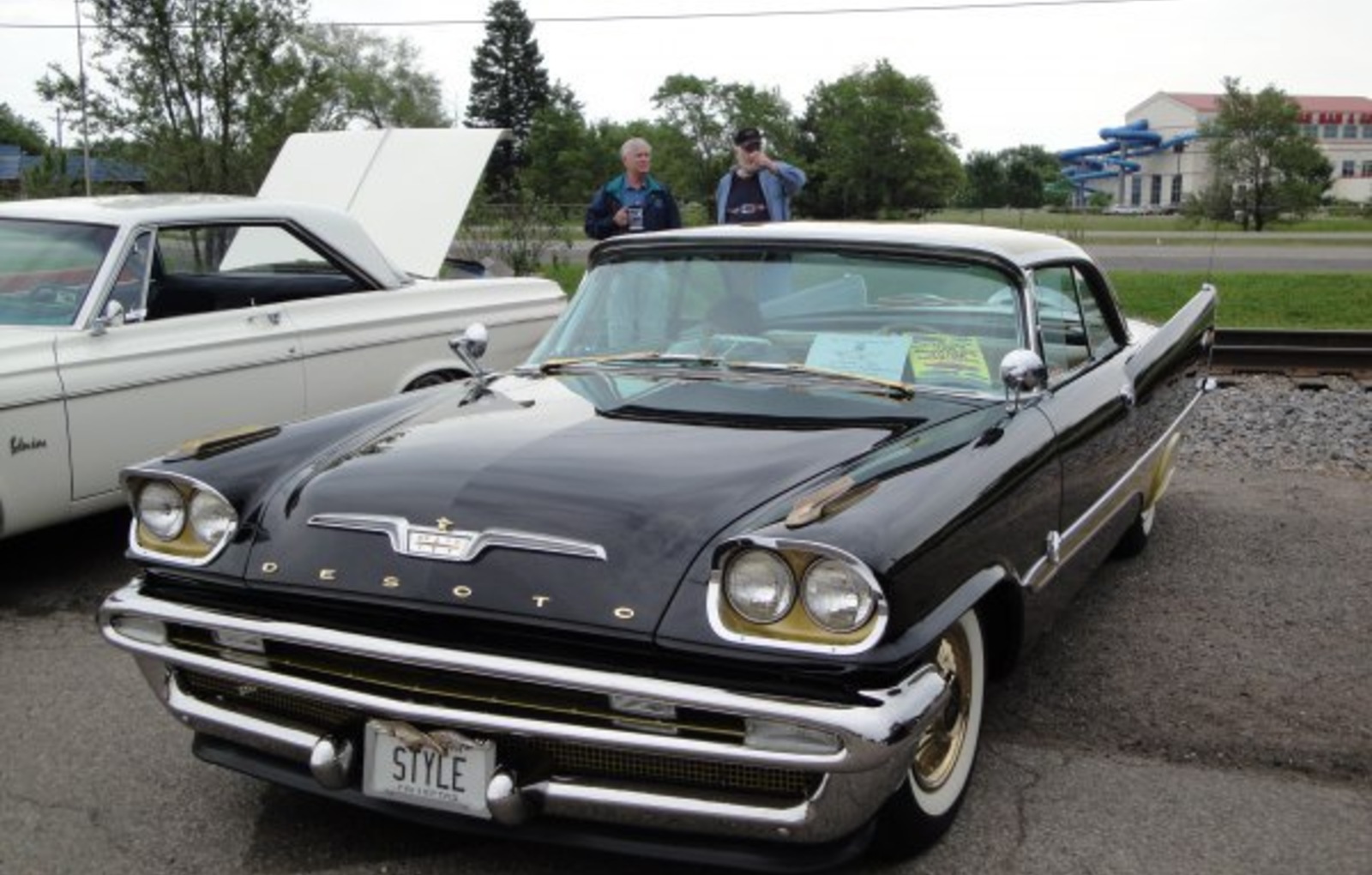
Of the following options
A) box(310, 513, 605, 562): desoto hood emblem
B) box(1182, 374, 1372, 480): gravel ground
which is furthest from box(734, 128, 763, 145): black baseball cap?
box(310, 513, 605, 562): desoto hood emblem

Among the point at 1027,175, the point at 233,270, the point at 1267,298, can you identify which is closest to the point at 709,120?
the point at 1027,175

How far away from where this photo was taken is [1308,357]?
948cm

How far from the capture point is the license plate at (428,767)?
8.37 feet

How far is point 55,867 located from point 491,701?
1.13 m

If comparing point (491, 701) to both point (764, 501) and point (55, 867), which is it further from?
point (55, 867)

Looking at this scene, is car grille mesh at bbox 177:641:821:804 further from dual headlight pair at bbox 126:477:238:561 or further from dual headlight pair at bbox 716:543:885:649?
dual headlight pair at bbox 126:477:238:561

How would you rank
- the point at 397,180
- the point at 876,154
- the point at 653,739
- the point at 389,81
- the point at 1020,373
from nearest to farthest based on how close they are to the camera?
the point at 653,739, the point at 1020,373, the point at 397,180, the point at 876,154, the point at 389,81

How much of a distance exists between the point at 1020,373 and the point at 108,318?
3.52m

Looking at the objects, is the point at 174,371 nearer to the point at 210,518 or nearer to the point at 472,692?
the point at 210,518

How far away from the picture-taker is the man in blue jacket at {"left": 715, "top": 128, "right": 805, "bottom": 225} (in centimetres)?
753

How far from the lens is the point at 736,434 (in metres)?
3.13

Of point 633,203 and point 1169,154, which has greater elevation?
point 1169,154

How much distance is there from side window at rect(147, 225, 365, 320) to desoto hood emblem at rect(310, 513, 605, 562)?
3.17 metres

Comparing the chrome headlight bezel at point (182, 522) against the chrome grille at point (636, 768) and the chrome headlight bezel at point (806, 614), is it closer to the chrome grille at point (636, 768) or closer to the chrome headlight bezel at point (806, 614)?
the chrome grille at point (636, 768)
